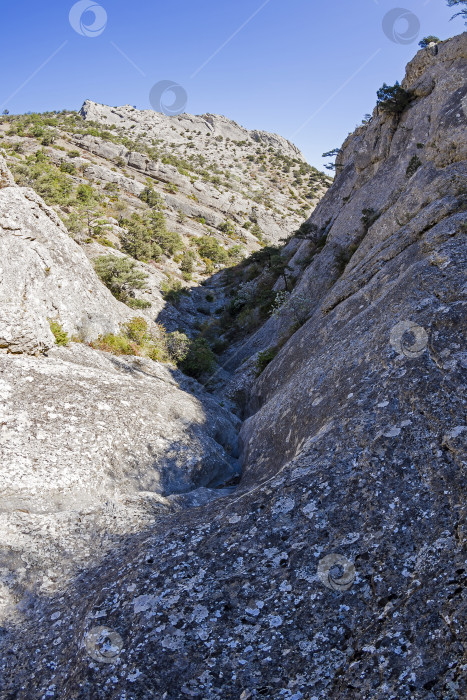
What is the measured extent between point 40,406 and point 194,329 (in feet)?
67.0

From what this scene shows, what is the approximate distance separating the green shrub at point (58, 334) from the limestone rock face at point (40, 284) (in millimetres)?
497

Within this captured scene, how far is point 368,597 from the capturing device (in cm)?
505

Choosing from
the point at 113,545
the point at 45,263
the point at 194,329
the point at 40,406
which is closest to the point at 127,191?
the point at 194,329

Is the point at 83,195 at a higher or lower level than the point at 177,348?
higher

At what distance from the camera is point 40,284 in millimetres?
14648

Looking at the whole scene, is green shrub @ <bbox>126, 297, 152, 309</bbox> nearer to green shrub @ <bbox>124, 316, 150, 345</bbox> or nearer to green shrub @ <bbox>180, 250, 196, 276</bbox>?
green shrub @ <bbox>124, 316, 150, 345</bbox>

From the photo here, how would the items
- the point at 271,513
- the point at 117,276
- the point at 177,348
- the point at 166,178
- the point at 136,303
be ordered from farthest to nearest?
the point at 166,178
the point at 117,276
the point at 136,303
the point at 177,348
the point at 271,513

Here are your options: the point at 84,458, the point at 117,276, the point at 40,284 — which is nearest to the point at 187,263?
the point at 117,276

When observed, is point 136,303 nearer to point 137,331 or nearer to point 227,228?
point 137,331

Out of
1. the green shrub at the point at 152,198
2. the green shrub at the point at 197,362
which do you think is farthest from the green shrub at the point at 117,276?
the green shrub at the point at 152,198

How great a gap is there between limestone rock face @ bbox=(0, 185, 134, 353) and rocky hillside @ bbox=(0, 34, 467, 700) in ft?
0.84

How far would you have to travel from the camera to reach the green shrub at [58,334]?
583 inches

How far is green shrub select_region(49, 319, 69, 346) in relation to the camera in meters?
14.8

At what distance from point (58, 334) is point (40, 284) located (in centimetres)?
195
